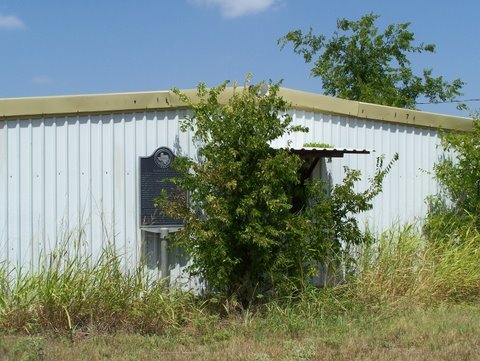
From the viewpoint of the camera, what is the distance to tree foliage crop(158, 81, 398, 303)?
8273 millimetres

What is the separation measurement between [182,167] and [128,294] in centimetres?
170

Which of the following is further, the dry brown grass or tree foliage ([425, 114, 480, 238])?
tree foliage ([425, 114, 480, 238])

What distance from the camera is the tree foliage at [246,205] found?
827cm

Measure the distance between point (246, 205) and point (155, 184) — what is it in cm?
152

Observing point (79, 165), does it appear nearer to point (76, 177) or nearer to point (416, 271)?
point (76, 177)

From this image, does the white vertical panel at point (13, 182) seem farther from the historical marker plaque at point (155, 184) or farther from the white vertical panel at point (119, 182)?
the historical marker plaque at point (155, 184)

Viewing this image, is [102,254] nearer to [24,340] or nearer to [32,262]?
[32,262]

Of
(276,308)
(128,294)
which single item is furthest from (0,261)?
(276,308)

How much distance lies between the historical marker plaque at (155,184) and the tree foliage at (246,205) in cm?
41

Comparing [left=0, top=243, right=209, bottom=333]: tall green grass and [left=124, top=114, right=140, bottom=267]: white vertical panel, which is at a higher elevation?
[left=124, top=114, right=140, bottom=267]: white vertical panel

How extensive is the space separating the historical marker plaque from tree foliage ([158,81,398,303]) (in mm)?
412

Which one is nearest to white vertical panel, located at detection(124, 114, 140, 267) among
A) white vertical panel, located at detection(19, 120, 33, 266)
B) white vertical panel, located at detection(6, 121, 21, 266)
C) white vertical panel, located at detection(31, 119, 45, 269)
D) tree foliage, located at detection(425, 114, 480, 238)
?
white vertical panel, located at detection(31, 119, 45, 269)

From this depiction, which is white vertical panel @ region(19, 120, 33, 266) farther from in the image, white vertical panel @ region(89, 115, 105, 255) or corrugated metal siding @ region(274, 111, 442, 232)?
corrugated metal siding @ region(274, 111, 442, 232)

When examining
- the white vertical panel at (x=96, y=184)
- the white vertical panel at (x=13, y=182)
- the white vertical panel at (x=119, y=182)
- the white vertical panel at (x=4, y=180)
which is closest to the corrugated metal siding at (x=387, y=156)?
the white vertical panel at (x=119, y=182)
